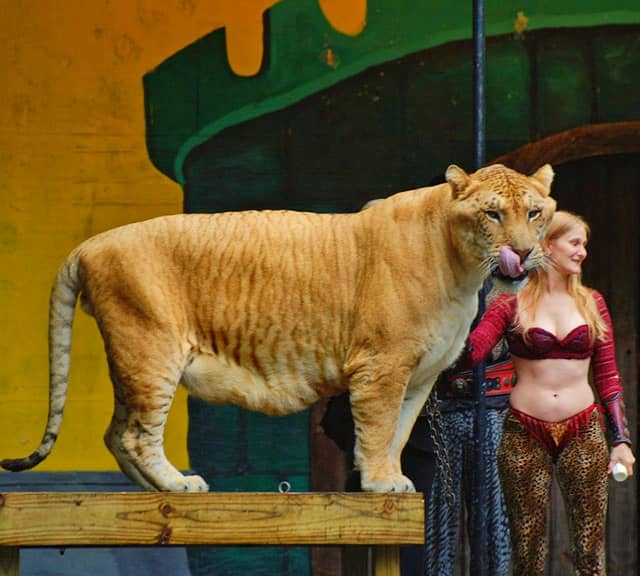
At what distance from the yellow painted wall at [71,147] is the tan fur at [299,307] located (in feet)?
7.77

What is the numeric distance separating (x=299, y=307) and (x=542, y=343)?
3.20 ft

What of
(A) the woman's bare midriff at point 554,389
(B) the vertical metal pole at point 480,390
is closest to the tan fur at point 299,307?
(A) the woman's bare midriff at point 554,389

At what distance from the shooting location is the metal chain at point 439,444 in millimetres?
5414

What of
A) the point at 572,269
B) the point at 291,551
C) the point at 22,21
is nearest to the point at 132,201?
the point at 22,21

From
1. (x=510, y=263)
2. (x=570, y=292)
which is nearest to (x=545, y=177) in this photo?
(x=510, y=263)

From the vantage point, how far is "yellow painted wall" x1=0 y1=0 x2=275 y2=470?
6914mm

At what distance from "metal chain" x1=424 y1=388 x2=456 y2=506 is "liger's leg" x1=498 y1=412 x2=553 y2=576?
303mm

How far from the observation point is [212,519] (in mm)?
4359

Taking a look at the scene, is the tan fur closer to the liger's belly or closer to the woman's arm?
the liger's belly

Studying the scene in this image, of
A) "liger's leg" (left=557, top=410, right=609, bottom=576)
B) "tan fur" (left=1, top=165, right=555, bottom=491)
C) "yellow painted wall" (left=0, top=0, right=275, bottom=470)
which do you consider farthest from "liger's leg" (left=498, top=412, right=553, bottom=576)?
"yellow painted wall" (left=0, top=0, right=275, bottom=470)

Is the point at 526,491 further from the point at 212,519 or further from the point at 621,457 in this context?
the point at 212,519

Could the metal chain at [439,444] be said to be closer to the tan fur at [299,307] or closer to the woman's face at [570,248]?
the woman's face at [570,248]

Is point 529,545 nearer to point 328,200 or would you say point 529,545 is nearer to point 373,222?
point 373,222

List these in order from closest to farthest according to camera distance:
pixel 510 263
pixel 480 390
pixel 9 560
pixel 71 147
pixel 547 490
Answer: pixel 510 263 → pixel 9 560 → pixel 547 490 → pixel 480 390 → pixel 71 147
